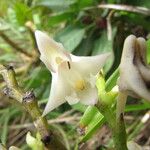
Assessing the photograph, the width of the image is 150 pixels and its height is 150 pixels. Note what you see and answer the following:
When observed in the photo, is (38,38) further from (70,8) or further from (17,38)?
(17,38)

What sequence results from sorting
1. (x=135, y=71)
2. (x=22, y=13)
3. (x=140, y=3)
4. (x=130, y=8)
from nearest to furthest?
1. (x=135, y=71)
2. (x=130, y=8)
3. (x=140, y=3)
4. (x=22, y=13)

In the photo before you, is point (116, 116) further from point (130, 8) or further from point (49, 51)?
point (130, 8)

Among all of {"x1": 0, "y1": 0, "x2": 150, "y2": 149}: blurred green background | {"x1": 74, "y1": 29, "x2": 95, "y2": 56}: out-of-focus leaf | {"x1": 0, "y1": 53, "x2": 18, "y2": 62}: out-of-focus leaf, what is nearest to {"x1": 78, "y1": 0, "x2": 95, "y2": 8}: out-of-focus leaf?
{"x1": 0, "y1": 0, "x2": 150, "y2": 149}: blurred green background

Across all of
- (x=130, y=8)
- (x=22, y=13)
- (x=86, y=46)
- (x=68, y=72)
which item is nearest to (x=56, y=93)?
(x=68, y=72)

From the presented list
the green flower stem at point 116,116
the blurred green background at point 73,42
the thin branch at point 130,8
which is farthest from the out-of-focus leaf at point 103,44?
the green flower stem at point 116,116

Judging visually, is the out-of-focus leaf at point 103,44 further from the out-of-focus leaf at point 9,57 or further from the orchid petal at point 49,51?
the orchid petal at point 49,51

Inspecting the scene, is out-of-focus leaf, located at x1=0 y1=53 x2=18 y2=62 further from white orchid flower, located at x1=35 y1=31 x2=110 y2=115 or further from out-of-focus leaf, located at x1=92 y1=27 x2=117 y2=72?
white orchid flower, located at x1=35 y1=31 x2=110 y2=115

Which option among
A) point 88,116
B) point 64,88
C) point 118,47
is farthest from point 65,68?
point 118,47
